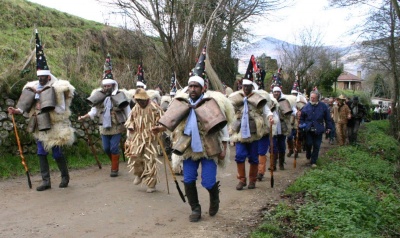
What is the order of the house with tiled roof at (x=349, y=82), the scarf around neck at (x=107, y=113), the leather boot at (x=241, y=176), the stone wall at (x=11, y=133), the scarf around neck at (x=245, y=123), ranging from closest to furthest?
the scarf around neck at (x=245, y=123) < the leather boot at (x=241, y=176) < the scarf around neck at (x=107, y=113) < the stone wall at (x=11, y=133) < the house with tiled roof at (x=349, y=82)

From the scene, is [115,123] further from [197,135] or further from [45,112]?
[197,135]

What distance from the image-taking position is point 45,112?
292 inches

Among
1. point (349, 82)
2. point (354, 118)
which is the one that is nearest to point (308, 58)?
point (354, 118)

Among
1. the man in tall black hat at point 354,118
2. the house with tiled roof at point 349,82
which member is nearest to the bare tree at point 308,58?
the man in tall black hat at point 354,118

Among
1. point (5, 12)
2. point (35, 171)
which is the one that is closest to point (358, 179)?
point (35, 171)

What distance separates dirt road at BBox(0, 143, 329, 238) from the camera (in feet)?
17.9

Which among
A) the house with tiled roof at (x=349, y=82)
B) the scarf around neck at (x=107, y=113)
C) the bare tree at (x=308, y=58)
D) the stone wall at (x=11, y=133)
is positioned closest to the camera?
the scarf around neck at (x=107, y=113)

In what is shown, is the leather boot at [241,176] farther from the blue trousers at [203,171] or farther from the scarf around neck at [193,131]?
the scarf around neck at [193,131]

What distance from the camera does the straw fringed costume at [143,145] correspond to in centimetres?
755

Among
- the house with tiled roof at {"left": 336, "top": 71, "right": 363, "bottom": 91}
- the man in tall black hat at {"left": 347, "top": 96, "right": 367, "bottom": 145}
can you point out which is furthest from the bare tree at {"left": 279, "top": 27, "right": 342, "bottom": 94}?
the house with tiled roof at {"left": 336, "top": 71, "right": 363, "bottom": 91}

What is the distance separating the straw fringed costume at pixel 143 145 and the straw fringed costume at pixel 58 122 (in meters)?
1.15

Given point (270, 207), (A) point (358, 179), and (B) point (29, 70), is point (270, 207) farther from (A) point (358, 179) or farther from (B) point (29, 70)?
(B) point (29, 70)

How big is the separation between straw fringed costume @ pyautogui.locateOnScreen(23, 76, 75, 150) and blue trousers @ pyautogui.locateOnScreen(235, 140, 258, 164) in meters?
3.21

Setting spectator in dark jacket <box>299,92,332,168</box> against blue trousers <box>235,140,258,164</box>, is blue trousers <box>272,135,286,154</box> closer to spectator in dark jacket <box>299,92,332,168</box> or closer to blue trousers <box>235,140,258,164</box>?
spectator in dark jacket <box>299,92,332,168</box>
